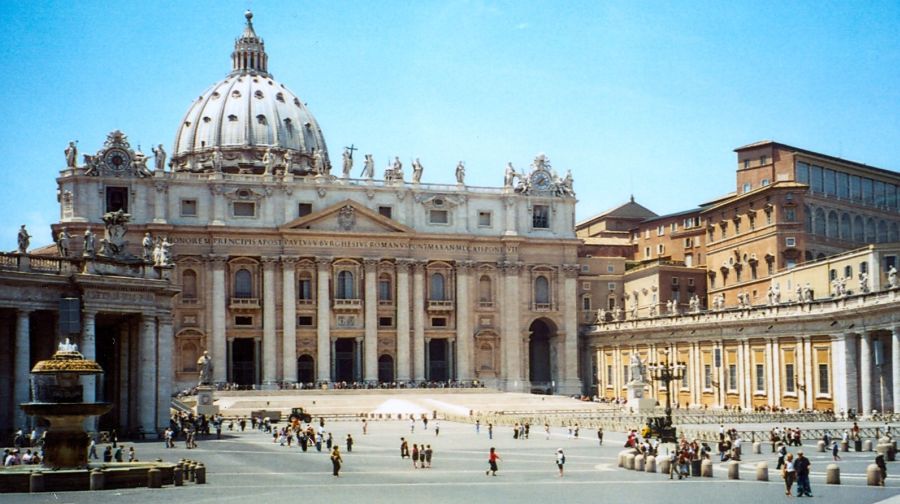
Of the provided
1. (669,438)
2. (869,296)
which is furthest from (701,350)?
(669,438)

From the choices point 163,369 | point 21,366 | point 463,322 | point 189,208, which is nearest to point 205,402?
point 163,369

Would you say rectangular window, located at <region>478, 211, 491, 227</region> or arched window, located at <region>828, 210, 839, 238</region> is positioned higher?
rectangular window, located at <region>478, 211, 491, 227</region>

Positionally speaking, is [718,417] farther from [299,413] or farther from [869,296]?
[299,413]

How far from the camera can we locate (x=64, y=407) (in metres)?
31.3

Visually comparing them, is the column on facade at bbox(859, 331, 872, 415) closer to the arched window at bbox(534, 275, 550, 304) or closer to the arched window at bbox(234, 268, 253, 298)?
the arched window at bbox(534, 275, 550, 304)

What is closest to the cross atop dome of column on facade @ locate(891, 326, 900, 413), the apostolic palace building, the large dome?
the large dome

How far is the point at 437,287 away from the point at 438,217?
5.88 m

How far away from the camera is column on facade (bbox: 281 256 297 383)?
→ 97.3 meters

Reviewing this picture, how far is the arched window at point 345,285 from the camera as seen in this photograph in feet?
328

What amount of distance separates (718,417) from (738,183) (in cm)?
3423

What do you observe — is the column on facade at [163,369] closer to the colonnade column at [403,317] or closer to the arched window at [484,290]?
the colonnade column at [403,317]

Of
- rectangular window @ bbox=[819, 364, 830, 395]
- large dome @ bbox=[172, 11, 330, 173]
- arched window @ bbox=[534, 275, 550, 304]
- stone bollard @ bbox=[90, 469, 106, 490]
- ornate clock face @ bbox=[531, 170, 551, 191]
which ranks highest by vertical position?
large dome @ bbox=[172, 11, 330, 173]

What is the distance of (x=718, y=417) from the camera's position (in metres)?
64.5

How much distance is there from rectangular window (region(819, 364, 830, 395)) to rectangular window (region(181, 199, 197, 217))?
165 ft
